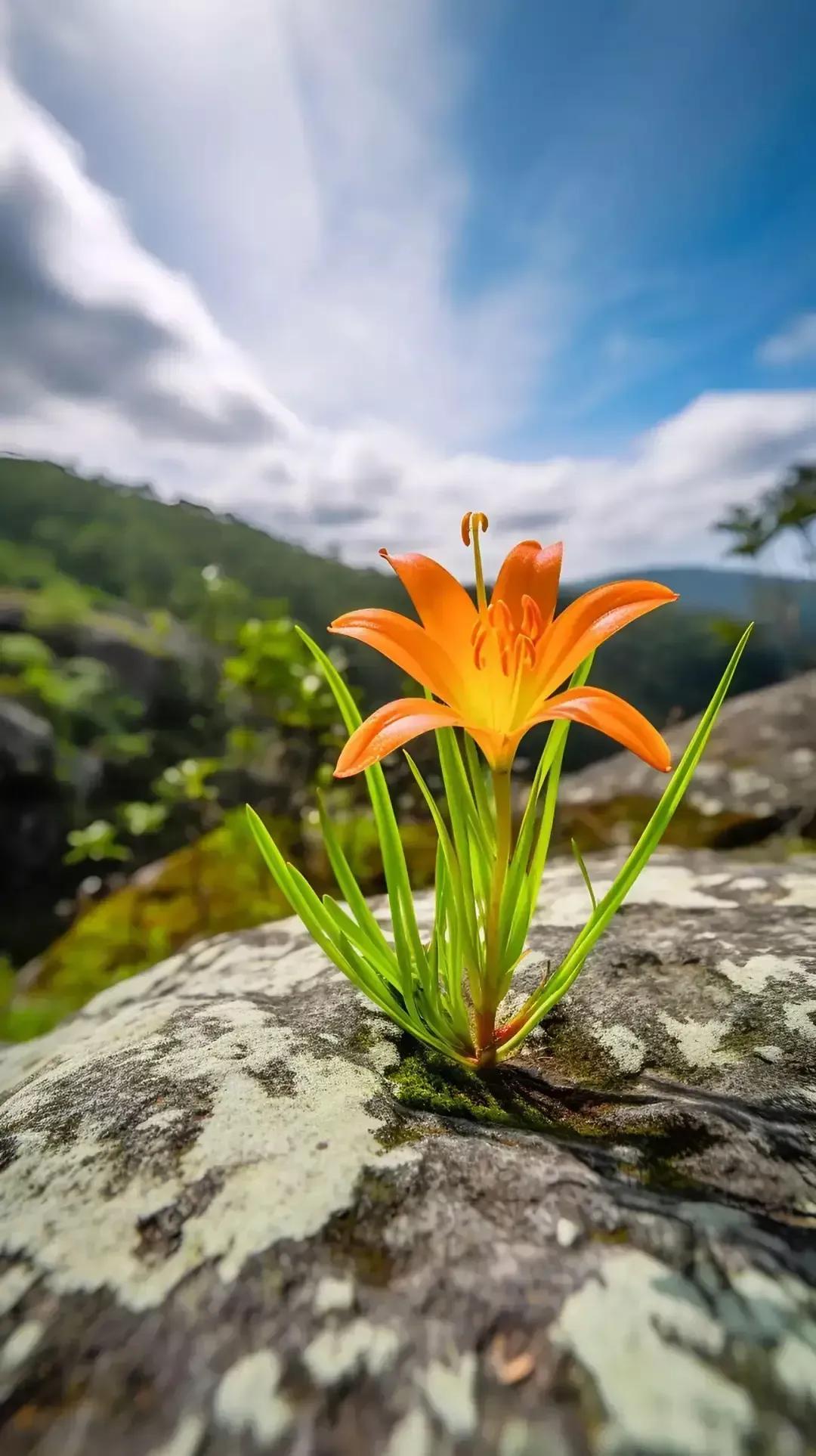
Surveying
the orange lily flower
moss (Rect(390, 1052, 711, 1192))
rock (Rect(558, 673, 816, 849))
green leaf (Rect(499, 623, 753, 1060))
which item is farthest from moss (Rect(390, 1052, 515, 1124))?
rock (Rect(558, 673, 816, 849))

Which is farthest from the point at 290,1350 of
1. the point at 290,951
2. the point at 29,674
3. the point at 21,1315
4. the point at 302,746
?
the point at 29,674

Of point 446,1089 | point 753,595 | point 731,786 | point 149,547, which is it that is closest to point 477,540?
point 446,1089

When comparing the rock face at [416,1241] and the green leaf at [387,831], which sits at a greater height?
the green leaf at [387,831]

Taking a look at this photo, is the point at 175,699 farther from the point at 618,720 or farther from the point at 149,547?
the point at 618,720

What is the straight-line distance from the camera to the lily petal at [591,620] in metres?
0.84

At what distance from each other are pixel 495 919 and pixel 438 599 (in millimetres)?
452

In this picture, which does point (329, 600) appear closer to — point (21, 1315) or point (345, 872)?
point (345, 872)

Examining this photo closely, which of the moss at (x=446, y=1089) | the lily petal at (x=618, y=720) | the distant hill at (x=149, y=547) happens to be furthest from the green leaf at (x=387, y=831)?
the distant hill at (x=149, y=547)

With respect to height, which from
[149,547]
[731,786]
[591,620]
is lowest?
[731,786]

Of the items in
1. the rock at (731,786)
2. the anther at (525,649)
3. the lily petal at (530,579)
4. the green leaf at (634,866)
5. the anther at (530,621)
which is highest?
the lily petal at (530,579)

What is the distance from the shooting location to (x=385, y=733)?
2.52 feet

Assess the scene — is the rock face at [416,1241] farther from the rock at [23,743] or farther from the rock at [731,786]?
the rock at [23,743]

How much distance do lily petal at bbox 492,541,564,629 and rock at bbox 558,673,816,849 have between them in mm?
2627

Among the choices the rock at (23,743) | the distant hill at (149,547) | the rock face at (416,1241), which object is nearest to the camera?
the rock face at (416,1241)
